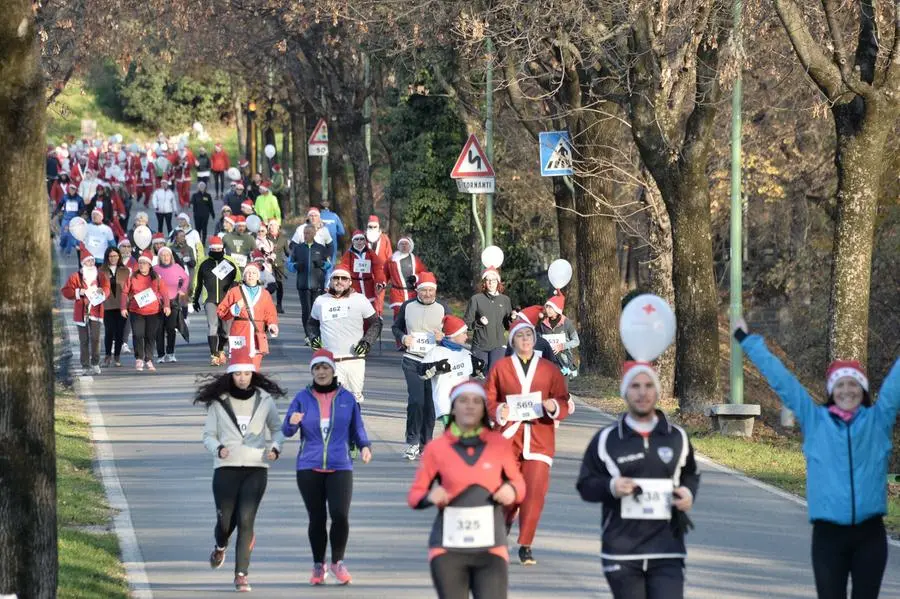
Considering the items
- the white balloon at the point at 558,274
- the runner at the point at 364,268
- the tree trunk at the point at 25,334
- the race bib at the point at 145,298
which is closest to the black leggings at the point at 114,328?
the race bib at the point at 145,298

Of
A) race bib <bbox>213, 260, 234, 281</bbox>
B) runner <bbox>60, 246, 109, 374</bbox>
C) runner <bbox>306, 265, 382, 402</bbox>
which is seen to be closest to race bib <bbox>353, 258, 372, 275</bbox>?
race bib <bbox>213, 260, 234, 281</bbox>

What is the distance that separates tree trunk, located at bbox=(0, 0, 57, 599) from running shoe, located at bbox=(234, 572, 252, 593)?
1861mm

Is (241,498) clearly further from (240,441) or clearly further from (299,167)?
(299,167)

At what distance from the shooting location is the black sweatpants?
8.12 metres

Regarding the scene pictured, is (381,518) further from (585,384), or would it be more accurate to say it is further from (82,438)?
(585,384)

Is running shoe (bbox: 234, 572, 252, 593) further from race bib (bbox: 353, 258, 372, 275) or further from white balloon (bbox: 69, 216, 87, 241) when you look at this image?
white balloon (bbox: 69, 216, 87, 241)

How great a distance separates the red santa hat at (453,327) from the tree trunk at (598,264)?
9.03 metres

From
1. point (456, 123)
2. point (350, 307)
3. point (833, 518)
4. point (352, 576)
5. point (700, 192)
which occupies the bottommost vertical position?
point (352, 576)

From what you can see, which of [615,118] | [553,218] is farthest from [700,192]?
[553,218]

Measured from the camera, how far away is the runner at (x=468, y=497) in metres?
8.45

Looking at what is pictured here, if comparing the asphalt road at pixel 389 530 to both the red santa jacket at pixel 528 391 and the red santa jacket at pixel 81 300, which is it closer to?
the red santa jacket at pixel 528 391

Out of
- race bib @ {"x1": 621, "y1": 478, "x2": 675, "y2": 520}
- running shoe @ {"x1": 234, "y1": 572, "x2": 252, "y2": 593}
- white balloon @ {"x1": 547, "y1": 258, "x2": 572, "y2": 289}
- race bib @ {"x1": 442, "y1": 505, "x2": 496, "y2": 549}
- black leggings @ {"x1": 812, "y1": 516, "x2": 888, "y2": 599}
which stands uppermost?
white balloon @ {"x1": 547, "y1": 258, "x2": 572, "y2": 289}

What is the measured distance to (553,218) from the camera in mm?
41406

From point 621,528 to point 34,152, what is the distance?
155 inches
